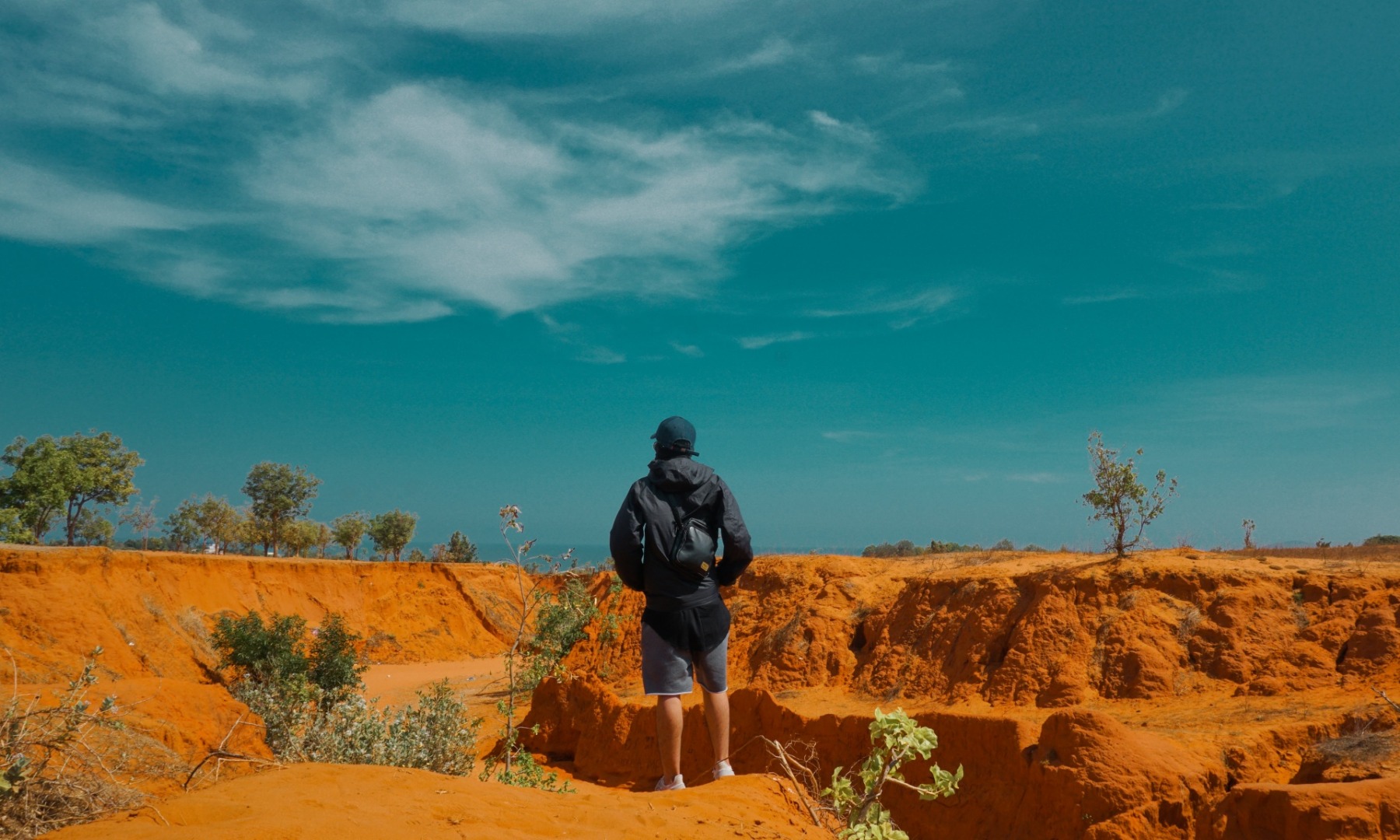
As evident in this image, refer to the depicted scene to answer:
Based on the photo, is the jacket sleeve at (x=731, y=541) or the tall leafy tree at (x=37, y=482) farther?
the tall leafy tree at (x=37, y=482)

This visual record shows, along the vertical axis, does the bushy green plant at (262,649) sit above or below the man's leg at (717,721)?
below

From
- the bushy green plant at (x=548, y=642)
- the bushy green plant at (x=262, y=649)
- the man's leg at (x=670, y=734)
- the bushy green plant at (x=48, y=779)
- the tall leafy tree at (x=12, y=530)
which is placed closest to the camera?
the bushy green plant at (x=48, y=779)

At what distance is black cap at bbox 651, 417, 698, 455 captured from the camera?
5711 mm

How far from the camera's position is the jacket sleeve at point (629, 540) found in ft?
17.9

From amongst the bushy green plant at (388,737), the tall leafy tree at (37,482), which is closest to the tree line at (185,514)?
the tall leafy tree at (37,482)


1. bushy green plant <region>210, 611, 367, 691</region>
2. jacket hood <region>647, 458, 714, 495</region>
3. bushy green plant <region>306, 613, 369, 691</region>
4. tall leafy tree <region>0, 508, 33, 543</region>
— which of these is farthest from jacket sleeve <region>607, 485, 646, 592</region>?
tall leafy tree <region>0, 508, 33, 543</region>

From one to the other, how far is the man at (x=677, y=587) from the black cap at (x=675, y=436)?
103 mm

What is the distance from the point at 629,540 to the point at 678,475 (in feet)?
1.67

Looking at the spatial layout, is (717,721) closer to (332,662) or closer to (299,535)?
(332,662)

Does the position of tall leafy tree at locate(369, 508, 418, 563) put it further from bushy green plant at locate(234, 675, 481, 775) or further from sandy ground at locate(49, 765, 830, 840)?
sandy ground at locate(49, 765, 830, 840)

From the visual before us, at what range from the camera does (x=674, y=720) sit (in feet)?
17.4

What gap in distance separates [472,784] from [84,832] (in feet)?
5.08

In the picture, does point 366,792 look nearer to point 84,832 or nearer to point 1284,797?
point 84,832

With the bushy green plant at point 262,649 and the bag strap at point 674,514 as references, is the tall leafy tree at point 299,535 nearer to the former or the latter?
the bushy green plant at point 262,649
